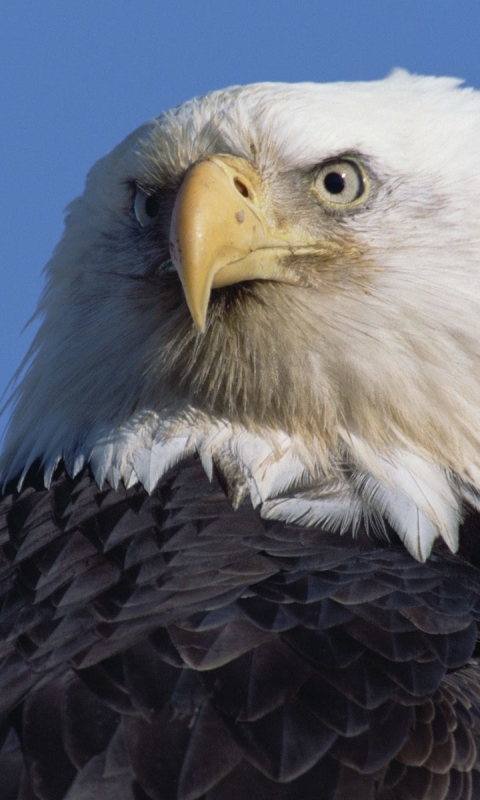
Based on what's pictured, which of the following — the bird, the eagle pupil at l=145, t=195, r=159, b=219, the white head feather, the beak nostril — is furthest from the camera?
the eagle pupil at l=145, t=195, r=159, b=219

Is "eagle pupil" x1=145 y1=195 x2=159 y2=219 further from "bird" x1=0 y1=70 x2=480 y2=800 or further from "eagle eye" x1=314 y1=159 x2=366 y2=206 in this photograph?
"eagle eye" x1=314 y1=159 x2=366 y2=206

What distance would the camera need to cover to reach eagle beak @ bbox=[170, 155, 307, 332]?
4906 millimetres

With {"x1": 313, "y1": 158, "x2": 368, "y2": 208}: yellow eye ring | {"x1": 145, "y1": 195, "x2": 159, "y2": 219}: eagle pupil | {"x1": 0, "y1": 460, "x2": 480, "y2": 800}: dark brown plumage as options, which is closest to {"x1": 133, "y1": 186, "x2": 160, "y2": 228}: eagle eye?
{"x1": 145, "y1": 195, "x2": 159, "y2": 219}: eagle pupil

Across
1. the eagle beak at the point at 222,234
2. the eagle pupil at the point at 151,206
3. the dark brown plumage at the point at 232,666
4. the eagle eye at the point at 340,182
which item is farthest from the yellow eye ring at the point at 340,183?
the dark brown plumage at the point at 232,666

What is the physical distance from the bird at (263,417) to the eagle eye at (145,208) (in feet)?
0.05

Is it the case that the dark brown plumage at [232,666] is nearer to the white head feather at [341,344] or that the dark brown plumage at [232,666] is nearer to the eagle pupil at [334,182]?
the white head feather at [341,344]

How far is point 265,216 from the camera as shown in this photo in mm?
5246

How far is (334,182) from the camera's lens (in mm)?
5359

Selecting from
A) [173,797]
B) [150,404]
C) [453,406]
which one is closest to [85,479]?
[150,404]

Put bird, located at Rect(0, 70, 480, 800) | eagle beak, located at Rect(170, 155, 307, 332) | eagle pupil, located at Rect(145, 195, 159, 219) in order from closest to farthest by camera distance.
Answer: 1. bird, located at Rect(0, 70, 480, 800)
2. eagle beak, located at Rect(170, 155, 307, 332)
3. eagle pupil, located at Rect(145, 195, 159, 219)

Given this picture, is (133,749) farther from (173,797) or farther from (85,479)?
(85,479)

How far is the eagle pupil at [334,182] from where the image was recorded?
5.35m

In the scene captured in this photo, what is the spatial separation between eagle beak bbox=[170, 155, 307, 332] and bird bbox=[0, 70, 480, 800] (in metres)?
0.01

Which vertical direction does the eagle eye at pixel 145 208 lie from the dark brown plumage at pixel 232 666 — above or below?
above
